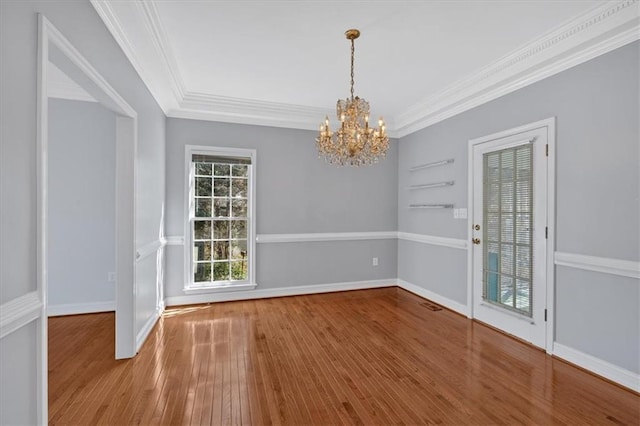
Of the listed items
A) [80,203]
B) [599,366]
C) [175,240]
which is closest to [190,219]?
[175,240]

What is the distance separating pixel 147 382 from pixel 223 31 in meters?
2.94

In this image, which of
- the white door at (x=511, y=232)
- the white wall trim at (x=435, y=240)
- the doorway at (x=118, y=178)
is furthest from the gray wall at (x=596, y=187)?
the doorway at (x=118, y=178)

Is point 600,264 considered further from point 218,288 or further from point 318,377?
point 218,288

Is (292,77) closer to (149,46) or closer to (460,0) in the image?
(149,46)

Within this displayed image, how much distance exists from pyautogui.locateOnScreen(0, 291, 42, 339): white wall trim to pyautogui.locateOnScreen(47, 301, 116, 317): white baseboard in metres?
3.00

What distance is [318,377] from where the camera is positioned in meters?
2.48

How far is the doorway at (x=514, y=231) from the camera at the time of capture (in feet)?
9.73

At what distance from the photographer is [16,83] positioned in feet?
4.17

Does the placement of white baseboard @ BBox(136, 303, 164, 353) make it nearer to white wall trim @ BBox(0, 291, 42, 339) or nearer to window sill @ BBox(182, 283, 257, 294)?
window sill @ BBox(182, 283, 257, 294)

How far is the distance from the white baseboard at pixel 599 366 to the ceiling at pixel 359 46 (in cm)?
252

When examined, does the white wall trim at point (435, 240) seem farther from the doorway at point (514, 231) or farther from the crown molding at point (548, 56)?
the crown molding at point (548, 56)

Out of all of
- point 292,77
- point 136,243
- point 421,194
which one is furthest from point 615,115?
point 136,243

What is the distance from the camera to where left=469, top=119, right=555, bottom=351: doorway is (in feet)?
9.73

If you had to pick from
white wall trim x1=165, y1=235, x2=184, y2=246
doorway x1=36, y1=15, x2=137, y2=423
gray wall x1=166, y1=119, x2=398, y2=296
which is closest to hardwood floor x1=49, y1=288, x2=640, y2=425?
doorway x1=36, y1=15, x2=137, y2=423
